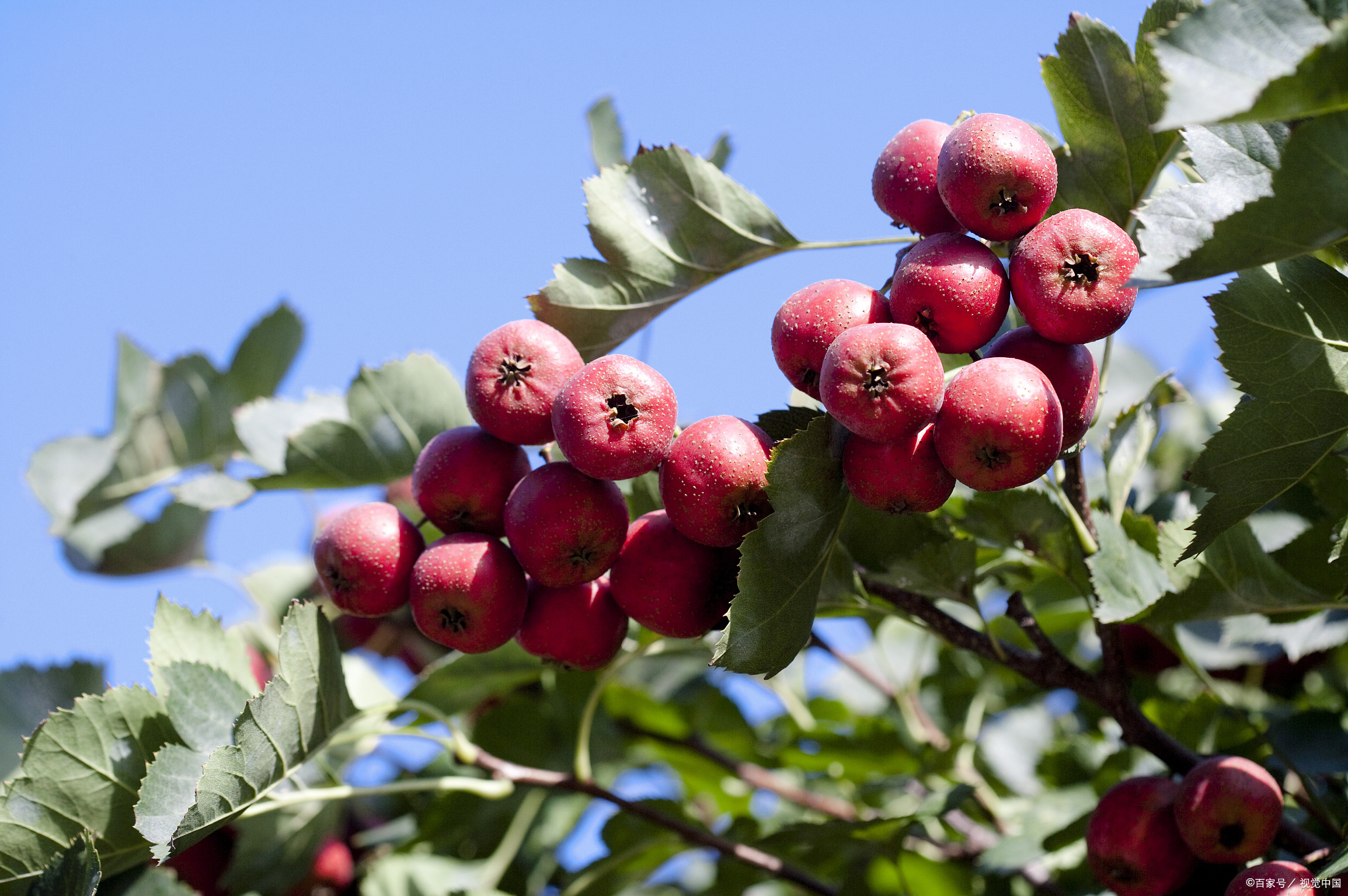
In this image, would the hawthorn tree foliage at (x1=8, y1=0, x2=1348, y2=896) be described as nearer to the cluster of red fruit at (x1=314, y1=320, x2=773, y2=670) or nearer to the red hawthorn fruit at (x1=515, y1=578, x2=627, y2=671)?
the cluster of red fruit at (x1=314, y1=320, x2=773, y2=670)

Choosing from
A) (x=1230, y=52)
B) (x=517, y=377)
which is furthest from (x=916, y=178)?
(x=517, y=377)

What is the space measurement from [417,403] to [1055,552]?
4.68ft

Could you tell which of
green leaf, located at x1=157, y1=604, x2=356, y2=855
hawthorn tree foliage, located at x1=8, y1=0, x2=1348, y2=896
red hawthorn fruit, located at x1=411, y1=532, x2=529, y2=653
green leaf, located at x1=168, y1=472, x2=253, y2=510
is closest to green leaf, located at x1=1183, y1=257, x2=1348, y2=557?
hawthorn tree foliage, located at x1=8, y1=0, x2=1348, y2=896

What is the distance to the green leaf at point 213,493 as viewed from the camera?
2.41 metres

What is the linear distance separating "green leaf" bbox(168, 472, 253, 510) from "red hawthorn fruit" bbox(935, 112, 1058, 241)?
179cm

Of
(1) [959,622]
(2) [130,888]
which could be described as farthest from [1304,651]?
(2) [130,888]

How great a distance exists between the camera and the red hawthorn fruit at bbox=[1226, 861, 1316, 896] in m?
1.48

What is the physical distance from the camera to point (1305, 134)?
112 centimetres

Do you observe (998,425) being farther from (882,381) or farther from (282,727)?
(282,727)

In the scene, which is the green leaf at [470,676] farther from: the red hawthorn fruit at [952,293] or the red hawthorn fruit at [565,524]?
the red hawthorn fruit at [952,293]

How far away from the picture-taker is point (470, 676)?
2490 millimetres

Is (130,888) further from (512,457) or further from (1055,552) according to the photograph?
(1055,552)

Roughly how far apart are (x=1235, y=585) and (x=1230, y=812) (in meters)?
0.39

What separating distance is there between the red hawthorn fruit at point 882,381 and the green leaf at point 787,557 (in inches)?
3.5
